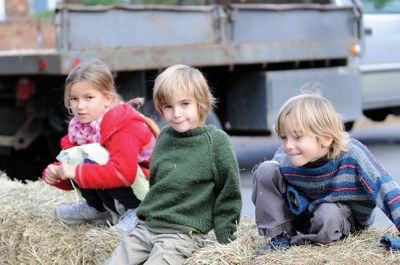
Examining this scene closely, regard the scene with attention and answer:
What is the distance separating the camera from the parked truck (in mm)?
7754

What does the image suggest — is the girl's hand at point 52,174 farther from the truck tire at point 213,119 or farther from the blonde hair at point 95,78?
the truck tire at point 213,119

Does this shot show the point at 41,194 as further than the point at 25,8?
No

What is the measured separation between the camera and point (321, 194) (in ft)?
13.3

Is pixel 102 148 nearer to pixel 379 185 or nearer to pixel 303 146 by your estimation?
pixel 303 146

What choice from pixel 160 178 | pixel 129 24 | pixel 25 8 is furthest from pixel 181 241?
pixel 25 8

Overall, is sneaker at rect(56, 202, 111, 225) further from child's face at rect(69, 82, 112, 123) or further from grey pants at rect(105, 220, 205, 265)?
grey pants at rect(105, 220, 205, 265)

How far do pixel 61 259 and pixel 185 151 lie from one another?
38.2 inches

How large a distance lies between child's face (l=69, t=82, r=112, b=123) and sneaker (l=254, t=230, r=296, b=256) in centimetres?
124

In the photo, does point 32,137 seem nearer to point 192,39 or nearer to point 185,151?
point 192,39

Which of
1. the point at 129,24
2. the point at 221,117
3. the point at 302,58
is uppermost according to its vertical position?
the point at 129,24

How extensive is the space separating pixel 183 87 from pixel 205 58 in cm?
442

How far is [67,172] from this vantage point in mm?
4559

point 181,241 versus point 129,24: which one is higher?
point 129,24

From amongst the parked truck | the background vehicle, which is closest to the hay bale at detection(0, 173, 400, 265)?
the parked truck
